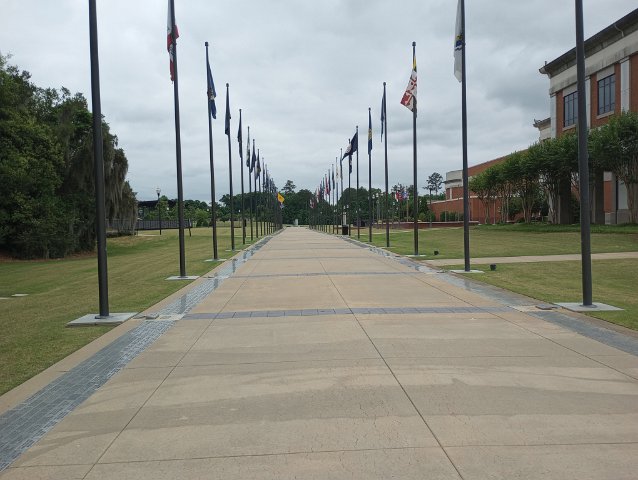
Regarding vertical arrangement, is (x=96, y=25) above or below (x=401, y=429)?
above

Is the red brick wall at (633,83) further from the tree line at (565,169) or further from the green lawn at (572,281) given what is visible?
the green lawn at (572,281)

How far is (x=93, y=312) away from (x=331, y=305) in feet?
15.7

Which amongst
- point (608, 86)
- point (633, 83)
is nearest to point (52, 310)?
point (633, 83)

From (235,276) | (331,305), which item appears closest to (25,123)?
(235,276)

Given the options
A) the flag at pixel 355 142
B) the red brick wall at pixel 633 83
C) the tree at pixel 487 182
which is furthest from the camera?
the tree at pixel 487 182

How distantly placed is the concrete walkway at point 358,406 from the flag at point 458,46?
11.0 m

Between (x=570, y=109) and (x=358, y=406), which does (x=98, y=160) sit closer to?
(x=358, y=406)

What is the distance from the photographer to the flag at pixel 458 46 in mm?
18641

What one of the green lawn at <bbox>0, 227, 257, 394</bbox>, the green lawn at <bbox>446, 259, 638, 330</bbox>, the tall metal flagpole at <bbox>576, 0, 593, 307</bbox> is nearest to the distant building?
the green lawn at <bbox>446, 259, 638, 330</bbox>

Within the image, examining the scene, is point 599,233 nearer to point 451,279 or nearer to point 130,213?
point 451,279

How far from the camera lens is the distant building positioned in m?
44.5

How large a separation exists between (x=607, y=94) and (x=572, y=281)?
39409 millimetres

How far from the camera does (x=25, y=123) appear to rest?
119 ft

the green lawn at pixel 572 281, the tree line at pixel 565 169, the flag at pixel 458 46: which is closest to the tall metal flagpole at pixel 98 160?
the green lawn at pixel 572 281
